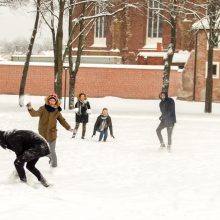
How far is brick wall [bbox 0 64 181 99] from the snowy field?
2455cm

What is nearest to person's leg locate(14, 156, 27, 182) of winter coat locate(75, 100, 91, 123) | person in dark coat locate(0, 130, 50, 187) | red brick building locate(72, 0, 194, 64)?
person in dark coat locate(0, 130, 50, 187)

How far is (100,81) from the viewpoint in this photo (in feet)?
144

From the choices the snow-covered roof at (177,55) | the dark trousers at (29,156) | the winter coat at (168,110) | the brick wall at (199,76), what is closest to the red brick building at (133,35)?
the snow-covered roof at (177,55)

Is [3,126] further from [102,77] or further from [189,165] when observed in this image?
[102,77]

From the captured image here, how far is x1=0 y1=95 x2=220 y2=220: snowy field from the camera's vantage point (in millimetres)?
7777

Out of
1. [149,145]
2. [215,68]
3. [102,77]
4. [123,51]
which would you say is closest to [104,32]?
[123,51]

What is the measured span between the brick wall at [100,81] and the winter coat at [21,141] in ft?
113

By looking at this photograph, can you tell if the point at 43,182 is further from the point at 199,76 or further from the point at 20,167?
the point at 199,76

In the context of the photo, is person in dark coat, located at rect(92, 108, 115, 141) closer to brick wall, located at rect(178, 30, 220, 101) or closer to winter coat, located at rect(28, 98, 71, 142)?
winter coat, located at rect(28, 98, 71, 142)

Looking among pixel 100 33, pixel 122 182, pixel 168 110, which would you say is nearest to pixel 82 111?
pixel 168 110

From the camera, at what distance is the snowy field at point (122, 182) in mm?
7777

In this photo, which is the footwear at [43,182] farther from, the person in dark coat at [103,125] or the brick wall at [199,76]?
the brick wall at [199,76]

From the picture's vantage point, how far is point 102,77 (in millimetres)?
43969

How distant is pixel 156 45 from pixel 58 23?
27.3m
